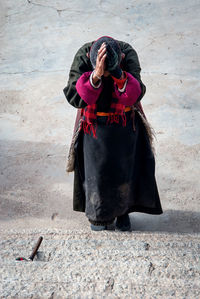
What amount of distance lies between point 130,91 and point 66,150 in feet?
6.67

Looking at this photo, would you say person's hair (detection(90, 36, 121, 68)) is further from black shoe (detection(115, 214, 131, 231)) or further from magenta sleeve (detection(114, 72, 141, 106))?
black shoe (detection(115, 214, 131, 231))

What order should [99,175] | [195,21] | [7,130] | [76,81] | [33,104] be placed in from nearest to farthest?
1. [76,81]
2. [99,175]
3. [7,130]
4. [33,104]
5. [195,21]

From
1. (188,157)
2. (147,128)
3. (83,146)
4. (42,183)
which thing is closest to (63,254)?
(83,146)

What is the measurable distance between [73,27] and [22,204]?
164 inches

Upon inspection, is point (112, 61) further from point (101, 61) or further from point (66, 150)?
point (66, 150)

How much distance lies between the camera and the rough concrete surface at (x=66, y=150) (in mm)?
1938

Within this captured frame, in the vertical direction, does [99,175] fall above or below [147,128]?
below

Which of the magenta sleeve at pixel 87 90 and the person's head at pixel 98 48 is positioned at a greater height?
the person's head at pixel 98 48

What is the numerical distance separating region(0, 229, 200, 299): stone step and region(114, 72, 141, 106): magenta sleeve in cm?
82

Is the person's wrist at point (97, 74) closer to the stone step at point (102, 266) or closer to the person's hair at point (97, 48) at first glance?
the person's hair at point (97, 48)

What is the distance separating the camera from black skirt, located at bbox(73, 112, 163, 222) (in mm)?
2470

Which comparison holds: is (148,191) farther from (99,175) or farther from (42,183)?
(42,183)

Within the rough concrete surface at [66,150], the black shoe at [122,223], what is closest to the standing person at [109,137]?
the black shoe at [122,223]

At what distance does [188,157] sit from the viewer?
12.9 feet
